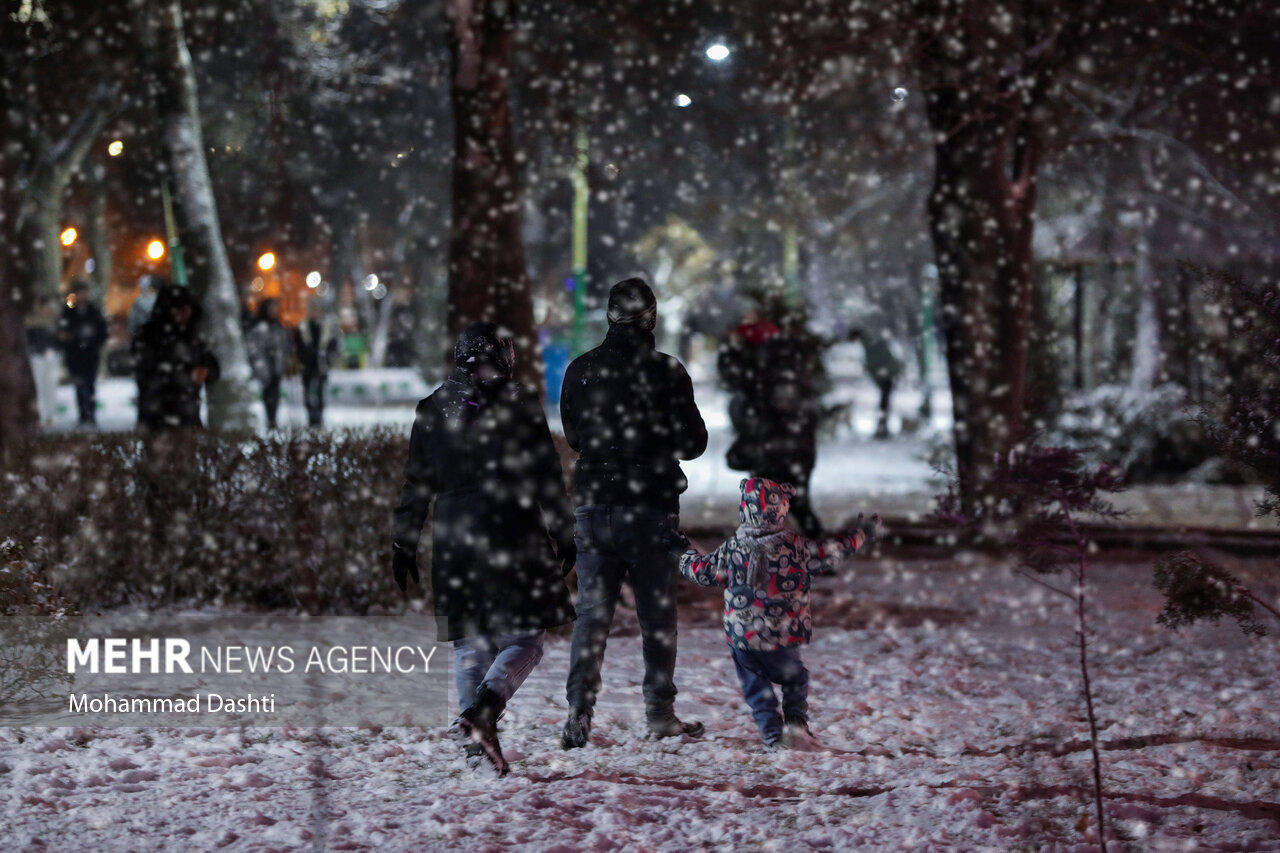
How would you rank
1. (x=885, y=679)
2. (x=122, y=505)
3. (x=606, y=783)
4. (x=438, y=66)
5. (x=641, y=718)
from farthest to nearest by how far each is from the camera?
(x=438, y=66)
(x=122, y=505)
(x=885, y=679)
(x=641, y=718)
(x=606, y=783)

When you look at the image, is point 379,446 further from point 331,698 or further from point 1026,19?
point 1026,19

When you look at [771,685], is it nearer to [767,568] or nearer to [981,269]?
[767,568]

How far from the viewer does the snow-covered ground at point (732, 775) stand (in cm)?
476

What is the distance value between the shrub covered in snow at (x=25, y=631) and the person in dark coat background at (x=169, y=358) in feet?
19.9

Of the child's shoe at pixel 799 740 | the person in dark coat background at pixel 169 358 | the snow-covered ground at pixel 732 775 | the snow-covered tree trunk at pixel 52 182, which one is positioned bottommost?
the snow-covered ground at pixel 732 775

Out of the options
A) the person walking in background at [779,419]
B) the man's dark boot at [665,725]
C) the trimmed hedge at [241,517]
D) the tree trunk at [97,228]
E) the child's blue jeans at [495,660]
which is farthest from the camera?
the tree trunk at [97,228]

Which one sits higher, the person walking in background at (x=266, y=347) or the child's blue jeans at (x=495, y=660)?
the person walking in background at (x=266, y=347)

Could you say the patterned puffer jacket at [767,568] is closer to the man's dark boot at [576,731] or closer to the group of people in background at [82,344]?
the man's dark boot at [576,731]

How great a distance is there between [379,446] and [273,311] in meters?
11.9

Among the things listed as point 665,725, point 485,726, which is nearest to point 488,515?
point 485,726

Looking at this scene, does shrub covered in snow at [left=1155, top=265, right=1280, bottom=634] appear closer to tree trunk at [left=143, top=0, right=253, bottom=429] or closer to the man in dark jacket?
the man in dark jacket

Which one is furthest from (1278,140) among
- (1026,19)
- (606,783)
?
(606,783)

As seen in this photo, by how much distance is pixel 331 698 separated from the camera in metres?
6.67

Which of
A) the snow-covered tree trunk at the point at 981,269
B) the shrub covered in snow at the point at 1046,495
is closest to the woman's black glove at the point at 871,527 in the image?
the shrub covered in snow at the point at 1046,495
